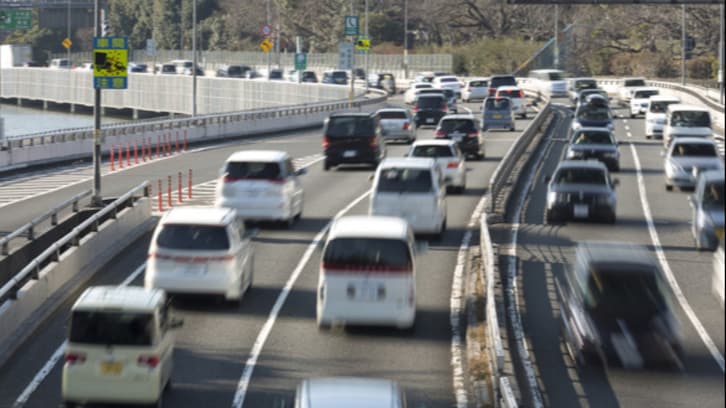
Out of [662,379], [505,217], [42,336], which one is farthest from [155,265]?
[505,217]

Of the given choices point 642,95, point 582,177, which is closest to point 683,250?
point 582,177

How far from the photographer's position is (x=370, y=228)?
20.1 m

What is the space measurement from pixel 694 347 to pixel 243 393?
7.54 m

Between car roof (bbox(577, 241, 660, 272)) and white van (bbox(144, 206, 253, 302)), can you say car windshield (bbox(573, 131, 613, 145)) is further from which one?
white van (bbox(144, 206, 253, 302))

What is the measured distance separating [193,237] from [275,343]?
2643mm

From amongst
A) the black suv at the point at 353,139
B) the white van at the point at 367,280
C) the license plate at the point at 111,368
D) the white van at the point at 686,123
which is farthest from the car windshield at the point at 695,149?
the license plate at the point at 111,368

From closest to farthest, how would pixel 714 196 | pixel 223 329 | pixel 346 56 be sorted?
pixel 223 329, pixel 714 196, pixel 346 56

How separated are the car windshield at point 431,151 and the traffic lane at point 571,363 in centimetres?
478

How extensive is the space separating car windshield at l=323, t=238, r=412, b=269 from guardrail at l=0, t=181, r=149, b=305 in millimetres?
5131

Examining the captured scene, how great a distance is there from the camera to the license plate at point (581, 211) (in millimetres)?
31469

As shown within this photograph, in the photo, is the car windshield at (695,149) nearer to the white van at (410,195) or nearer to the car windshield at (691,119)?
the car windshield at (691,119)

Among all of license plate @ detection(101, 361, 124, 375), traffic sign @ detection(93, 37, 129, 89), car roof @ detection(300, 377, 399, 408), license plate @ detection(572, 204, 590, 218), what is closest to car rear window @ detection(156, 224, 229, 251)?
license plate @ detection(101, 361, 124, 375)

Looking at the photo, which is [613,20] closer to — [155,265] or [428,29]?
[428,29]

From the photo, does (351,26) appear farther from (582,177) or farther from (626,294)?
(626,294)
